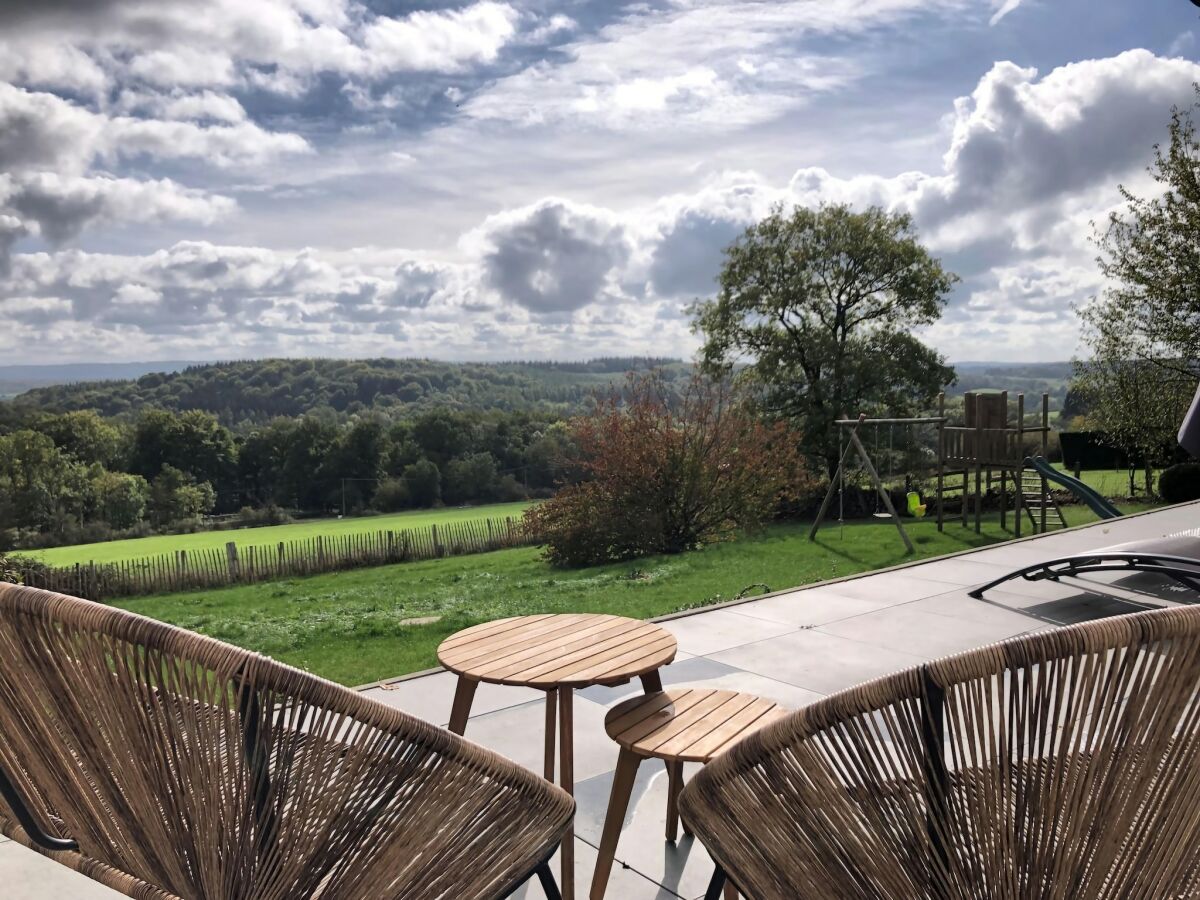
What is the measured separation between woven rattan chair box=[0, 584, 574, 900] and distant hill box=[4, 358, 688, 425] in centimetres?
1027

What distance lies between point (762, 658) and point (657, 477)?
21.1 feet

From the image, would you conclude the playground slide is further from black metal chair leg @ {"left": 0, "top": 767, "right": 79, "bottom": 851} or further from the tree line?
black metal chair leg @ {"left": 0, "top": 767, "right": 79, "bottom": 851}

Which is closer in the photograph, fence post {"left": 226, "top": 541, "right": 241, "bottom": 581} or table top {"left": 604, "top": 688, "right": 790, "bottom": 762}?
table top {"left": 604, "top": 688, "right": 790, "bottom": 762}

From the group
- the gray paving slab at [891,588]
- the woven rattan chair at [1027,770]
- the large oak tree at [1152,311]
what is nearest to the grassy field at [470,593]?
the gray paving slab at [891,588]

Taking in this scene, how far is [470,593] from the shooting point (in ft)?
30.6

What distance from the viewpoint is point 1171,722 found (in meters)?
1.06

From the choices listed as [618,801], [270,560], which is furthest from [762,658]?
[270,560]

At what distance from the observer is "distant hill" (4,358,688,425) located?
14.4 m

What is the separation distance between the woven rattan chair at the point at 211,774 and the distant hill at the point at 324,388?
1027cm

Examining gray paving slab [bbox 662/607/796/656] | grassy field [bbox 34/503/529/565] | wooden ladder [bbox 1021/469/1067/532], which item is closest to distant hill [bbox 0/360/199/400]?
grassy field [bbox 34/503/529/565]

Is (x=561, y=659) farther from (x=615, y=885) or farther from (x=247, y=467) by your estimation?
(x=247, y=467)

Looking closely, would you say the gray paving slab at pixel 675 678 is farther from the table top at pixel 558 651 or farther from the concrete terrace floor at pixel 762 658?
the table top at pixel 558 651

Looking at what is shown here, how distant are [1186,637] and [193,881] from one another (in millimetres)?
1347

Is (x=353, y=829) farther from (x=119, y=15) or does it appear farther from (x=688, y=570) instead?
(x=119, y=15)
